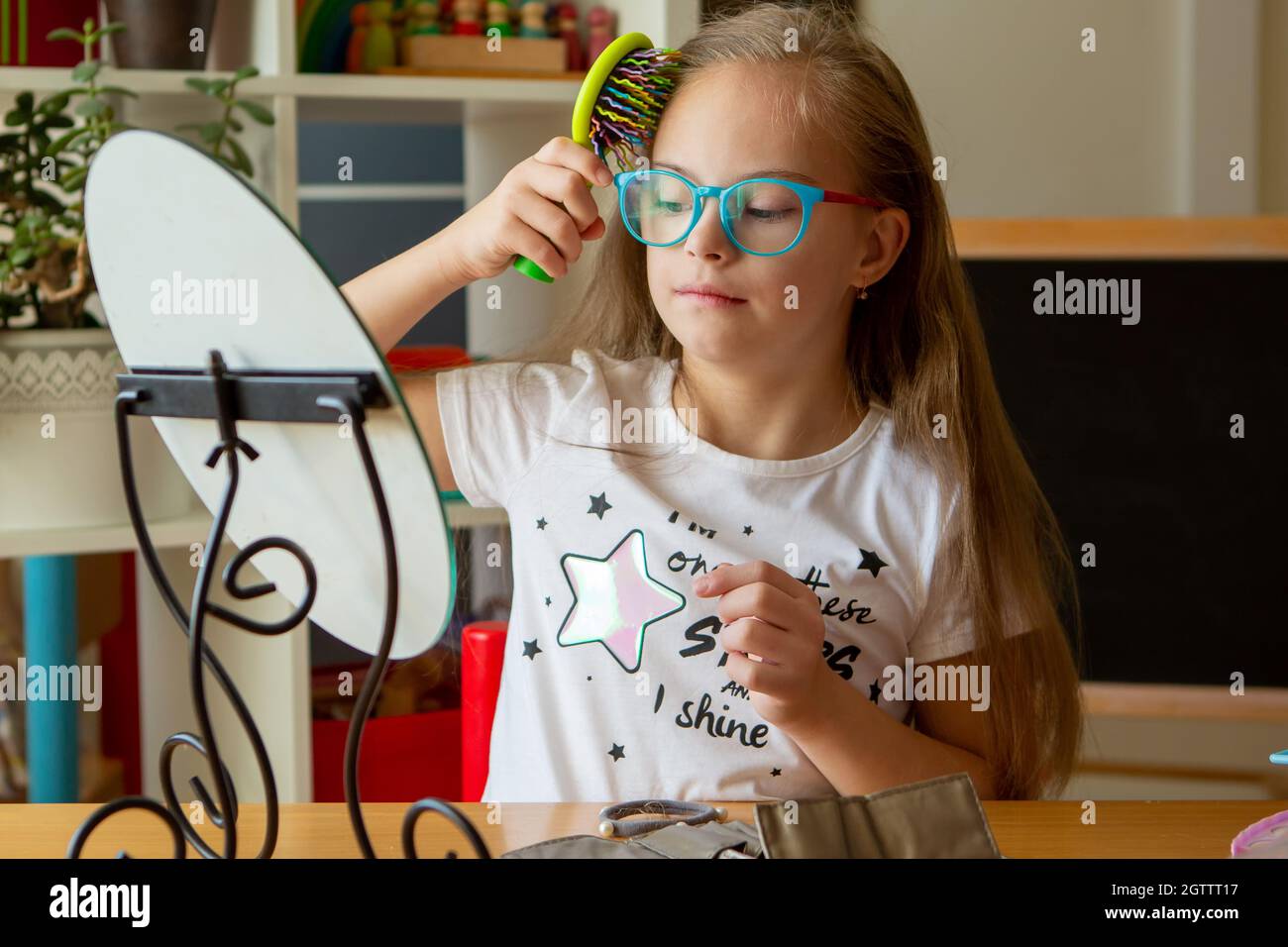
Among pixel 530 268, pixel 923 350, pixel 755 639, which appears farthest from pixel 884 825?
pixel 923 350

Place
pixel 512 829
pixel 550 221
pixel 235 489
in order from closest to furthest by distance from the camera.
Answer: pixel 235 489 → pixel 512 829 → pixel 550 221

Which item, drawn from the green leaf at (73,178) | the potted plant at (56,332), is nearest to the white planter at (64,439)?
the potted plant at (56,332)

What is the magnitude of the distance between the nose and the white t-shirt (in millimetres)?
216

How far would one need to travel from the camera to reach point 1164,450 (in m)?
1.35

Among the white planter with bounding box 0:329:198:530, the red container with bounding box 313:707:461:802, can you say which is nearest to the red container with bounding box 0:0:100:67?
the white planter with bounding box 0:329:198:530

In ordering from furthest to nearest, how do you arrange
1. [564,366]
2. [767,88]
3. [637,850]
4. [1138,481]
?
[1138,481] < [564,366] < [767,88] < [637,850]

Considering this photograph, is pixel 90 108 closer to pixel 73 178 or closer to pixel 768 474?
pixel 73 178

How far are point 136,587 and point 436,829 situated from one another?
3.84ft

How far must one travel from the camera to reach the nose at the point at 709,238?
0.70m

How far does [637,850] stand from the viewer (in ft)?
1.74

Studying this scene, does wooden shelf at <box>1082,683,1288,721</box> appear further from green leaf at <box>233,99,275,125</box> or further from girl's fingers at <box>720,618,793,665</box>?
green leaf at <box>233,99,275,125</box>

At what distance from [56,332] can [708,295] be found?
2.29ft

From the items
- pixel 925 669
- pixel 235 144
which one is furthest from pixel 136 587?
pixel 925 669
